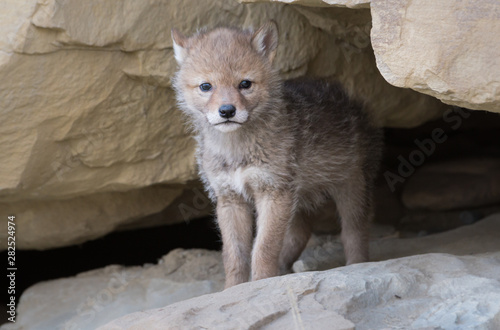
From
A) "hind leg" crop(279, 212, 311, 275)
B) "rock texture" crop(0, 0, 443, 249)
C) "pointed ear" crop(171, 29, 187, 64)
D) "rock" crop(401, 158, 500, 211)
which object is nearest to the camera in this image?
"rock texture" crop(0, 0, 443, 249)

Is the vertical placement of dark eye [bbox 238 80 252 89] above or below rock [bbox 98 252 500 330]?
above

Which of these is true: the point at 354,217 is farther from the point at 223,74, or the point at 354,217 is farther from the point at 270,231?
the point at 223,74

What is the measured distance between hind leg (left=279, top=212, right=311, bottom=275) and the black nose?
1354 millimetres

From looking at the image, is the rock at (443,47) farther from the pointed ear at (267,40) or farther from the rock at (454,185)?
the rock at (454,185)

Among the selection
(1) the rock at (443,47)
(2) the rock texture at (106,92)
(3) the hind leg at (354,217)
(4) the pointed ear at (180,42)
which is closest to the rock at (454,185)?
(2) the rock texture at (106,92)

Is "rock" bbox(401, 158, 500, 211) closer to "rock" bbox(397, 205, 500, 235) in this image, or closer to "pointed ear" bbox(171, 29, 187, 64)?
"rock" bbox(397, 205, 500, 235)

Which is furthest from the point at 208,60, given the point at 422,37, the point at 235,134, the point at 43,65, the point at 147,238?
the point at 147,238

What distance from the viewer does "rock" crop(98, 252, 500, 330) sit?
8.80ft

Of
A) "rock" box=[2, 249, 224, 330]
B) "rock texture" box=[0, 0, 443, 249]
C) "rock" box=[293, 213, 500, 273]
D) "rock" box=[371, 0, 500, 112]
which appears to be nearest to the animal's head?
"rock texture" box=[0, 0, 443, 249]

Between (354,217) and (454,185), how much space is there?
231cm

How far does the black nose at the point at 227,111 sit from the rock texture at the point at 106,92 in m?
0.80

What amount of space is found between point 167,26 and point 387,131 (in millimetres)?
3328

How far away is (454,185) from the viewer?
6461mm

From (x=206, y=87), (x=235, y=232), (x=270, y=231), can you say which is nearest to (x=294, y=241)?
(x=235, y=232)
